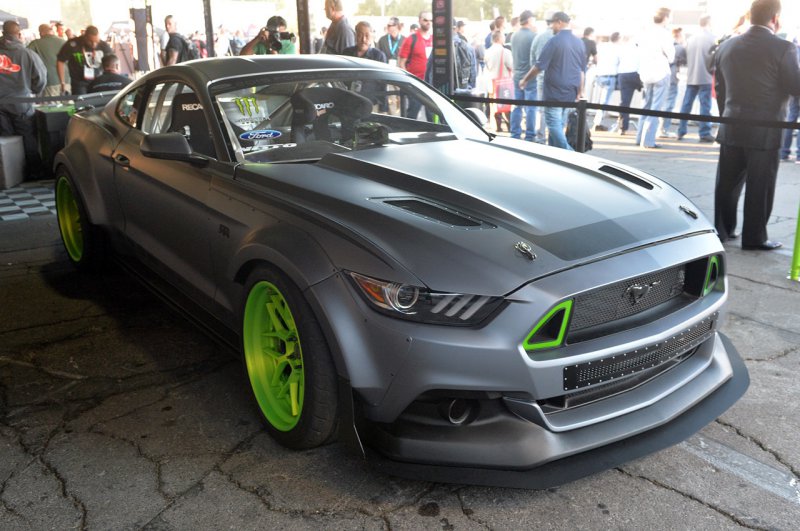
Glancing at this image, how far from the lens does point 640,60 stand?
1193 centimetres

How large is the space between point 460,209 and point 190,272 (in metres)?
1.46

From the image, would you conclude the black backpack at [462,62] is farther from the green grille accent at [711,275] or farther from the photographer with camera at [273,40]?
the green grille accent at [711,275]

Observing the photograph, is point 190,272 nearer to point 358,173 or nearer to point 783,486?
point 358,173

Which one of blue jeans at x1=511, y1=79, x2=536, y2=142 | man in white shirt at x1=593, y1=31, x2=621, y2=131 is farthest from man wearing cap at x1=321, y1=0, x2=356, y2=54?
man in white shirt at x1=593, y1=31, x2=621, y2=131

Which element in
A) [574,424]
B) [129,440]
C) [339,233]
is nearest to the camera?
[574,424]

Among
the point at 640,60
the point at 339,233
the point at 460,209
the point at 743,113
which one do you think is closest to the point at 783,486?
the point at 460,209

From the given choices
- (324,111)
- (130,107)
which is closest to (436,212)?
(324,111)

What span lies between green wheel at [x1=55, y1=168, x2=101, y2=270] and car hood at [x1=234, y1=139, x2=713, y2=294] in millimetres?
2036

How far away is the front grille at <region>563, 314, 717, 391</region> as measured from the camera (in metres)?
2.51

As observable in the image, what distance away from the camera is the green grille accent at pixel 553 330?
2.47m

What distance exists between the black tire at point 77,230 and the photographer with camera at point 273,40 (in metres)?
5.04

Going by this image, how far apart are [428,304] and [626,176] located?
56.9 inches

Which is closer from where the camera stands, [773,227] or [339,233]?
[339,233]

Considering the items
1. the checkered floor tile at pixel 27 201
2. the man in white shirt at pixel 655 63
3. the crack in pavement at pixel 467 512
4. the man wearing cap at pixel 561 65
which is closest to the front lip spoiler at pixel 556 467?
the crack in pavement at pixel 467 512
